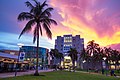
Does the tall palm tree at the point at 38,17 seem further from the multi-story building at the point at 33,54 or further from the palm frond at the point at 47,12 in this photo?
the multi-story building at the point at 33,54

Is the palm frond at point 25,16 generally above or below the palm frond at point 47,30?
above

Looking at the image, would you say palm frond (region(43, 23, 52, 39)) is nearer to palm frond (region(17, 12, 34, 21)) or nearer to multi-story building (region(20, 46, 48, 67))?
palm frond (region(17, 12, 34, 21))

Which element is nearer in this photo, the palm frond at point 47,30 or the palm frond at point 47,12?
the palm frond at point 47,30

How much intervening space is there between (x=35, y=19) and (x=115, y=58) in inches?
4249

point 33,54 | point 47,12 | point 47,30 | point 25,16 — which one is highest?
point 47,12

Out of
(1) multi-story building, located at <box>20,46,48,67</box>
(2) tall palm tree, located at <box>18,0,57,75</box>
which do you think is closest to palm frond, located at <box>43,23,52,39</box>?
(2) tall palm tree, located at <box>18,0,57,75</box>

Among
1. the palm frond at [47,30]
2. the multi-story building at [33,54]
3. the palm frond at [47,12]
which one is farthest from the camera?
the multi-story building at [33,54]

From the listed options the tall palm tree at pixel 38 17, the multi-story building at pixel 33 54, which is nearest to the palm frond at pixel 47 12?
the tall palm tree at pixel 38 17

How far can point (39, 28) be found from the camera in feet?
140

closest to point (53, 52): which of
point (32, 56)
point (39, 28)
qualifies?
point (32, 56)

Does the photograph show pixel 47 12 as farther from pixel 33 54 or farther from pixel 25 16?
pixel 33 54

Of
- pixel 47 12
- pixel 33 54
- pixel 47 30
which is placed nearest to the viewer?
pixel 47 30

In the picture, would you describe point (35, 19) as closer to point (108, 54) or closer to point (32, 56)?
point (108, 54)

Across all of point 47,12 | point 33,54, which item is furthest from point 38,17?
point 33,54
